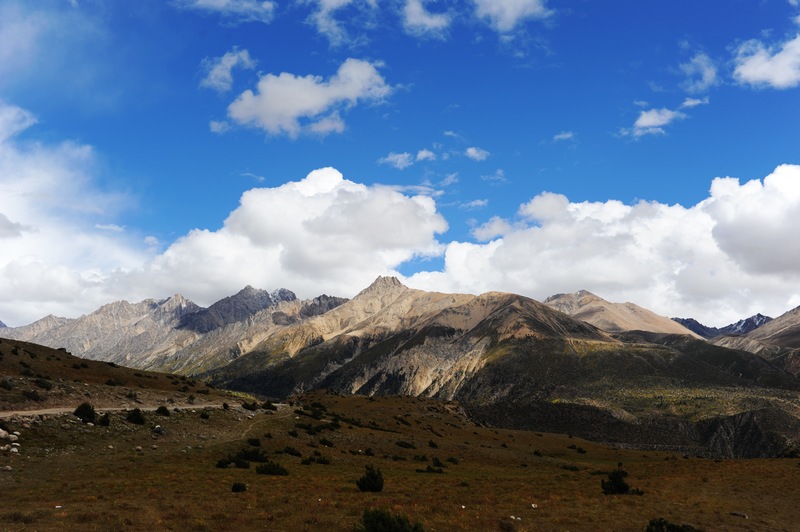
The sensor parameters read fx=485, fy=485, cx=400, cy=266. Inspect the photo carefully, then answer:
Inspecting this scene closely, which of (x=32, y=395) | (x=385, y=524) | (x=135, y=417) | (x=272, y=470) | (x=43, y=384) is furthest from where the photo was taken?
(x=43, y=384)

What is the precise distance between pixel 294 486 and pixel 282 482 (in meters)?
1.72

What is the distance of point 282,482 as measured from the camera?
30.3m

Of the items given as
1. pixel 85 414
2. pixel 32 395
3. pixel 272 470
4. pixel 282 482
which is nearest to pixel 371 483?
pixel 282 482

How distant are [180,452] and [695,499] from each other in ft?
120

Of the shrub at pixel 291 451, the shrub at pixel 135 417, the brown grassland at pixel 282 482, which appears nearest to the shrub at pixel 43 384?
the brown grassland at pixel 282 482

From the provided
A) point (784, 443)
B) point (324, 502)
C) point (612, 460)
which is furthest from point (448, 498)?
point (784, 443)

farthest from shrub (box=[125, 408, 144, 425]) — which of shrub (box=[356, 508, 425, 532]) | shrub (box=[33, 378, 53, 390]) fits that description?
shrub (box=[356, 508, 425, 532])

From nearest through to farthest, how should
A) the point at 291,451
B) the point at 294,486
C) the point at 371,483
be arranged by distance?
the point at 294,486, the point at 371,483, the point at 291,451

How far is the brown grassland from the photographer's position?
2127 centimetres

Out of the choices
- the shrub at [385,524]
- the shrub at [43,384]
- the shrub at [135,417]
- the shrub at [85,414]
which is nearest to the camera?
the shrub at [385,524]

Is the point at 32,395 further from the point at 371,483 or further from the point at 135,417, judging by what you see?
the point at 371,483

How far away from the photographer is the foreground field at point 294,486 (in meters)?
21.0

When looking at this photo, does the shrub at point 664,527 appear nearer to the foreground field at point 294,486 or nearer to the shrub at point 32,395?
the foreground field at point 294,486

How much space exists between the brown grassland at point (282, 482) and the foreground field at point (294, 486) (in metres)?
0.11
